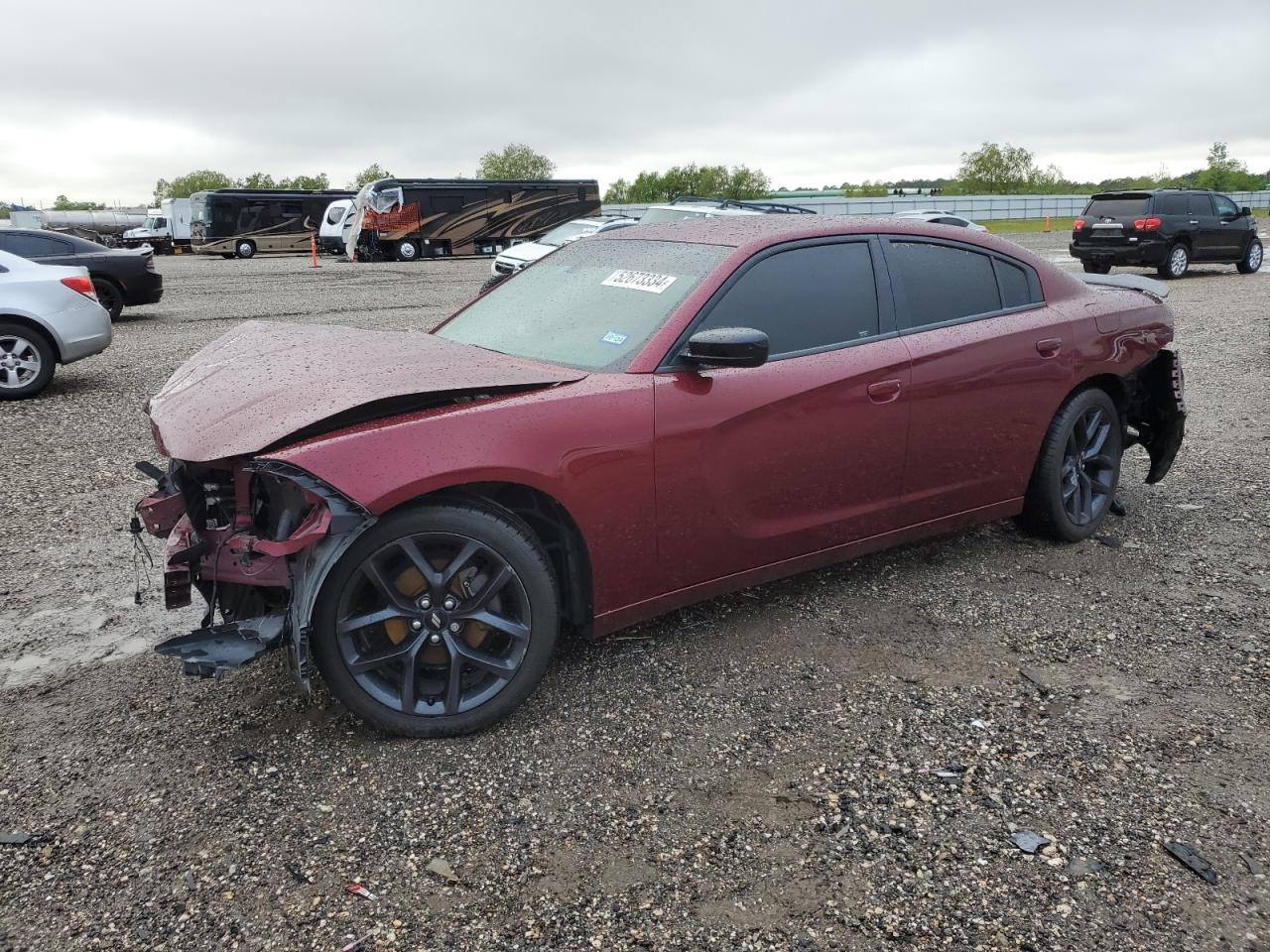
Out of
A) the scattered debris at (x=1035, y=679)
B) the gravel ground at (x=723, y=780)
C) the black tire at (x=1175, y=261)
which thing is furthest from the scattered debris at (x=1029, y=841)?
the black tire at (x=1175, y=261)

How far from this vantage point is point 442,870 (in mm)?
2643

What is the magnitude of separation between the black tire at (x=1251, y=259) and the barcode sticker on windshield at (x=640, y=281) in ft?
71.2

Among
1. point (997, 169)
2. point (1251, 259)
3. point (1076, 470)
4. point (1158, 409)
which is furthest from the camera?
point (997, 169)

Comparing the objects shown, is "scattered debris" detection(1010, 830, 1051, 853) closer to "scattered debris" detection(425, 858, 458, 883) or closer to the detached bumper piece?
"scattered debris" detection(425, 858, 458, 883)

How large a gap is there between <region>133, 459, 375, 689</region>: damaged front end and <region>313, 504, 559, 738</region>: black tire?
81 mm

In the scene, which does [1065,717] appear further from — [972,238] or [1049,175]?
[1049,175]

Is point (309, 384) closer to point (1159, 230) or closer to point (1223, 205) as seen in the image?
point (1159, 230)

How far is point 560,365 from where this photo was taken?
3.65m

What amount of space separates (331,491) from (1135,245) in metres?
20.2

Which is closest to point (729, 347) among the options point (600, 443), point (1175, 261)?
point (600, 443)

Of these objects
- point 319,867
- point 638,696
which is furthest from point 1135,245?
point 319,867

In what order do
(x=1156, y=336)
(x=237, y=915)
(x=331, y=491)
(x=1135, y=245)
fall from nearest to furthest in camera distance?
(x=237, y=915) < (x=331, y=491) < (x=1156, y=336) < (x=1135, y=245)

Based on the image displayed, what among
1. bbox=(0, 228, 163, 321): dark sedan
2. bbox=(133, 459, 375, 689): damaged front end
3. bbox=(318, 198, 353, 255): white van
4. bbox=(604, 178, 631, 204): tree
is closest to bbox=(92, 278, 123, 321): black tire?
bbox=(0, 228, 163, 321): dark sedan

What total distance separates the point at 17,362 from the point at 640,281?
7.68 metres
